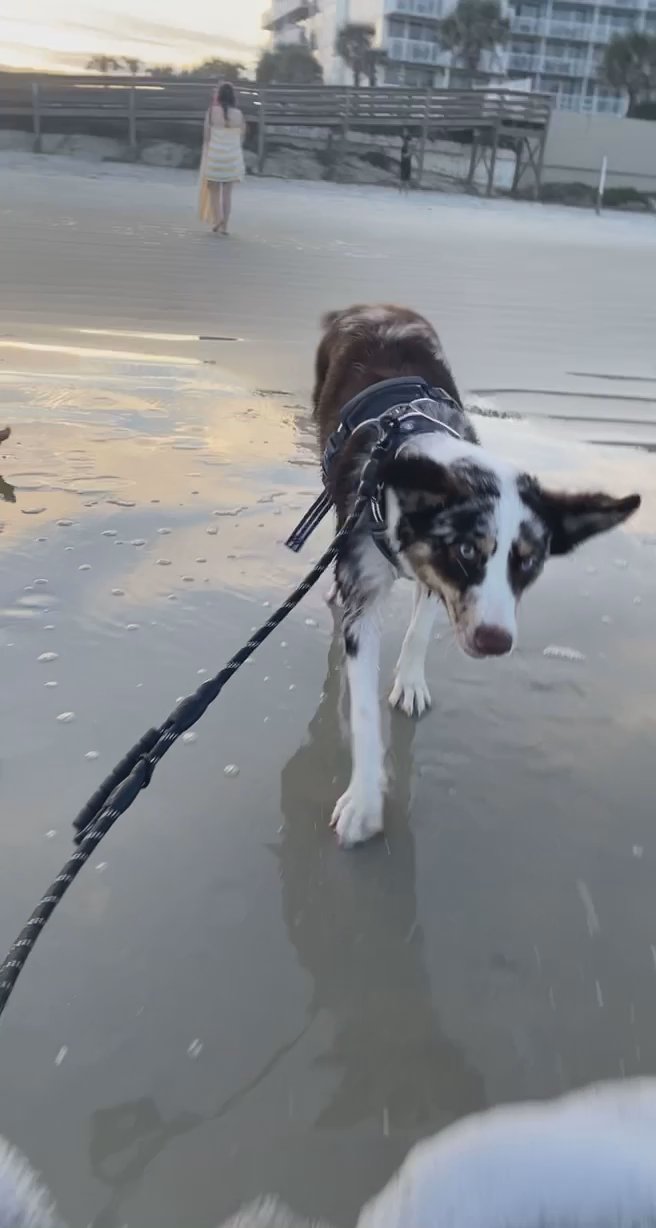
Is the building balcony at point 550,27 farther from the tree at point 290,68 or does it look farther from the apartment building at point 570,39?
the tree at point 290,68

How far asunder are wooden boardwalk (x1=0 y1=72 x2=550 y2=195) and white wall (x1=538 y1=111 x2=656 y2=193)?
3.98 m

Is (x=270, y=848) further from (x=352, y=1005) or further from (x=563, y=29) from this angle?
(x=563, y=29)

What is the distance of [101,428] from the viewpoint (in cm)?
518

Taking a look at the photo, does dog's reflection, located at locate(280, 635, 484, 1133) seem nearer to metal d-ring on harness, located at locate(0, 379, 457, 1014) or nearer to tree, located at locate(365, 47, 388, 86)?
metal d-ring on harness, located at locate(0, 379, 457, 1014)

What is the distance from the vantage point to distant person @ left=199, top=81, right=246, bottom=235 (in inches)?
534

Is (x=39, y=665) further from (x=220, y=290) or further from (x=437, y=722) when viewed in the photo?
(x=220, y=290)

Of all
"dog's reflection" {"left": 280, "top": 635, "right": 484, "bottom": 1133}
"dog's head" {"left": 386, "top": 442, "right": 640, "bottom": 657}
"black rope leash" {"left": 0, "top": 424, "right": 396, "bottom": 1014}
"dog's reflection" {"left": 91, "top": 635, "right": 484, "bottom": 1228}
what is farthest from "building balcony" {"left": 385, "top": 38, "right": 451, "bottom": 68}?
"black rope leash" {"left": 0, "top": 424, "right": 396, "bottom": 1014}

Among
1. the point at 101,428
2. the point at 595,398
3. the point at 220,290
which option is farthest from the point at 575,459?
the point at 220,290

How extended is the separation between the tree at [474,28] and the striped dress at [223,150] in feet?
237

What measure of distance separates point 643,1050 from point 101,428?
13.9 ft

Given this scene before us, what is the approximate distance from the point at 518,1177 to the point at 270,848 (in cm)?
100

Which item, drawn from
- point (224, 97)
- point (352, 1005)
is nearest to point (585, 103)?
point (224, 97)

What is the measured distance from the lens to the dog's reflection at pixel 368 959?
1751 millimetres

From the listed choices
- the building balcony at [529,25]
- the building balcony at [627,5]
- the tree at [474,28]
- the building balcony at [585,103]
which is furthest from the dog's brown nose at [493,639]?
the building balcony at [627,5]
